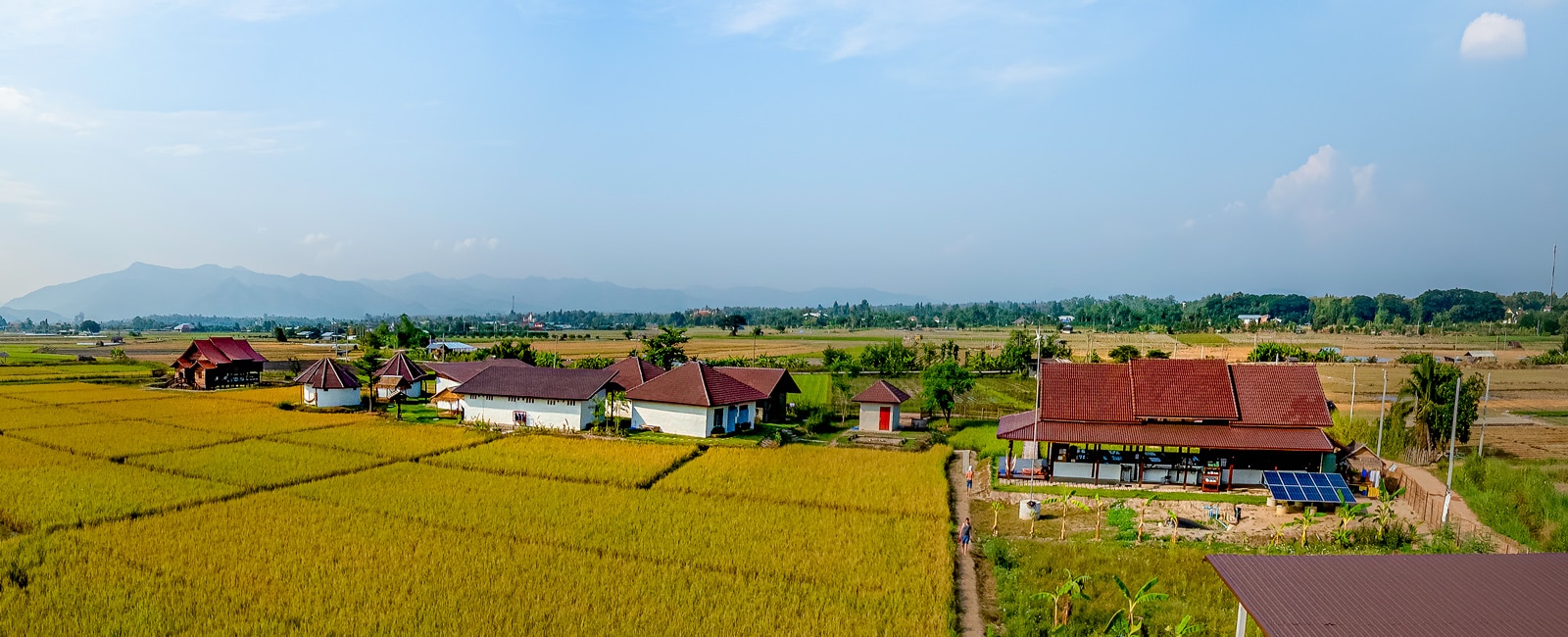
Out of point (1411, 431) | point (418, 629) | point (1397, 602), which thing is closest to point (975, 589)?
point (1397, 602)

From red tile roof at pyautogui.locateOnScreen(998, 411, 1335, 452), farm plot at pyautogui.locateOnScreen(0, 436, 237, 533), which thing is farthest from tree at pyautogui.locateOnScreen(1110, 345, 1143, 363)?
farm plot at pyautogui.locateOnScreen(0, 436, 237, 533)

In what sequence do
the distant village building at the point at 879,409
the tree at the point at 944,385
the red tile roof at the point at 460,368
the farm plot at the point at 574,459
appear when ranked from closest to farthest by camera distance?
the farm plot at the point at 574,459, the distant village building at the point at 879,409, the tree at the point at 944,385, the red tile roof at the point at 460,368

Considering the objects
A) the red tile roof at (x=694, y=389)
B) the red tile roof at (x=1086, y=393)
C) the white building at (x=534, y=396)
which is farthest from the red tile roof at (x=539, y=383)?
the red tile roof at (x=1086, y=393)

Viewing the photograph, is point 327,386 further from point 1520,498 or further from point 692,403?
point 1520,498

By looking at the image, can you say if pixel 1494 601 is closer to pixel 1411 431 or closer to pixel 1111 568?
pixel 1111 568

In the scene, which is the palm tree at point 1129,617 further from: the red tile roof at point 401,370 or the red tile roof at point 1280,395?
the red tile roof at point 401,370
